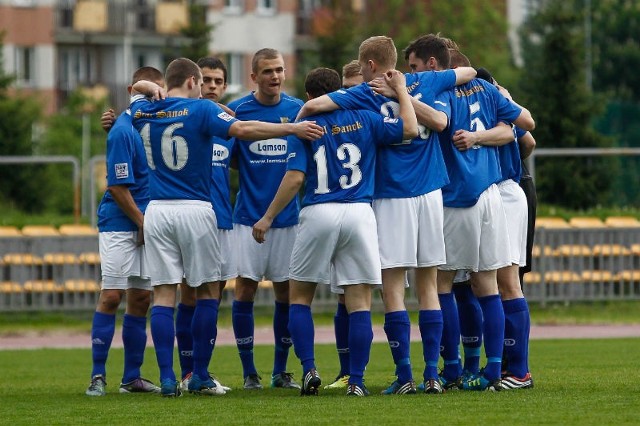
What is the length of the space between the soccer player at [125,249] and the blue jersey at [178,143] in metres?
0.78

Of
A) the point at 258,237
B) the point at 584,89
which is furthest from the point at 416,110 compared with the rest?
the point at 584,89

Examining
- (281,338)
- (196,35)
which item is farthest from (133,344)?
(196,35)

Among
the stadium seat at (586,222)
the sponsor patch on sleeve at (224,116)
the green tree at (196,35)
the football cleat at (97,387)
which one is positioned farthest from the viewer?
the green tree at (196,35)

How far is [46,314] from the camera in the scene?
909 inches

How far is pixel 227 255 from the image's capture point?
482 inches

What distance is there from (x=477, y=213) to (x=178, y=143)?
7.23 feet

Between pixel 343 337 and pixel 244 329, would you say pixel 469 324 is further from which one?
pixel 244 329

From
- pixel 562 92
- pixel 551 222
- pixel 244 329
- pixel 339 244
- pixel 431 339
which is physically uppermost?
pixel 562 92

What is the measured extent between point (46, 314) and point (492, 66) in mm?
40260

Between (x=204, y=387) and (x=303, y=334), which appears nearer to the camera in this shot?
(x=303, y=334)

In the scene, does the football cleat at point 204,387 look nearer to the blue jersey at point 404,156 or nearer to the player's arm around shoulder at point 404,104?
the blue jersey at point 404,156

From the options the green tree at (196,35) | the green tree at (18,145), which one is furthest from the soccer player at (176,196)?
the green tree at (196,35)

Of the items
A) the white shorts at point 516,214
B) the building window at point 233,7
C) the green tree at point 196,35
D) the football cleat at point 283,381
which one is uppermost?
the building window at point 233,7

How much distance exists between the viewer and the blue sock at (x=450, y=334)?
1145 cm
